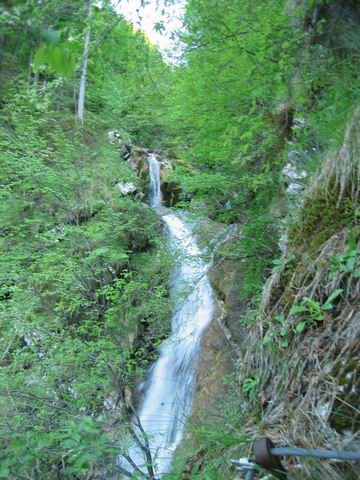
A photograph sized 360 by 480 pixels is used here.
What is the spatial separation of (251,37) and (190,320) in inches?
191

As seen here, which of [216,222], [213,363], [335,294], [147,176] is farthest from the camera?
[147,176]

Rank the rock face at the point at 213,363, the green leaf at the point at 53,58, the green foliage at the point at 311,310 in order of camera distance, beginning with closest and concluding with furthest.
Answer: the green leaf at the point at 53,58 → the green foliage at the point at 311,310 → the rock face at the point at 213,363

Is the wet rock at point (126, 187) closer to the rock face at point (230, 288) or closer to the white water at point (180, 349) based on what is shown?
the white water at point (180, 349)

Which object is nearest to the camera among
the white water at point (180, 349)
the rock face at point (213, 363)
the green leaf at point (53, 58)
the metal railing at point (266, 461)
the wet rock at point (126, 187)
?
the green leaf at point (53, 58)

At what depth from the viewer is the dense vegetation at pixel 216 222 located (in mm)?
1985

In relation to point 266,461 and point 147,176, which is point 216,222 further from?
point 147,176

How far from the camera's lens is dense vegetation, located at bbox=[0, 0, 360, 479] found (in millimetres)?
1985

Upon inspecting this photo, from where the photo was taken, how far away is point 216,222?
22.7ft

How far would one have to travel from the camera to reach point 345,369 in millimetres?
1810

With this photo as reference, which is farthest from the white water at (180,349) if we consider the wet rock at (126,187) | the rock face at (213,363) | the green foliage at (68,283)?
the wet rock at (126,187)

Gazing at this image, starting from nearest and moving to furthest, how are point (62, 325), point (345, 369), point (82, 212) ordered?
point (345, 369)
point (62, 325)
point (82, 212)

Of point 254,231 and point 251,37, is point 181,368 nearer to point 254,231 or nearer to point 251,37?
point 254,231

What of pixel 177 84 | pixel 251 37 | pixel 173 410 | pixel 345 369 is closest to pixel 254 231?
pixel 177 84

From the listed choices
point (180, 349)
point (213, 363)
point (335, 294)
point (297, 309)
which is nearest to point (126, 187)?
point (180, 349)
